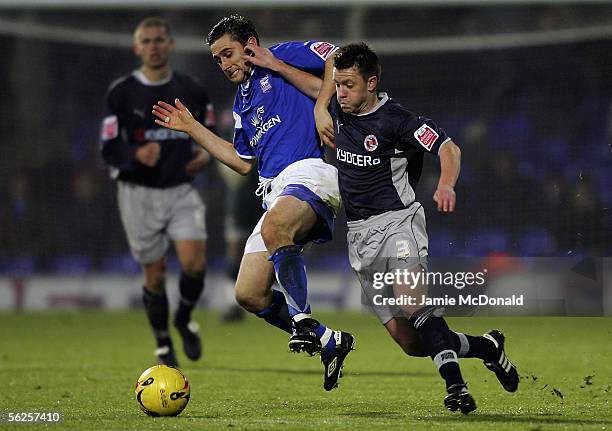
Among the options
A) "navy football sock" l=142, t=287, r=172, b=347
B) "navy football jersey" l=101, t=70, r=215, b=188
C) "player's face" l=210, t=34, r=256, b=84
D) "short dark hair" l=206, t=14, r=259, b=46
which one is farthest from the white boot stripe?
"navy football jersey" l=101, t=70, r=215, b=188

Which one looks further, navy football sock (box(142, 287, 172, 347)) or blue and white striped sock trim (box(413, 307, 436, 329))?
navy football sock (box(142, 287, 172, 347))

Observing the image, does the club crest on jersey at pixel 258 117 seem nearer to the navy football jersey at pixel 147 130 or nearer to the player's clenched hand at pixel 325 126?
the player's clenched hand at pixel 325 126

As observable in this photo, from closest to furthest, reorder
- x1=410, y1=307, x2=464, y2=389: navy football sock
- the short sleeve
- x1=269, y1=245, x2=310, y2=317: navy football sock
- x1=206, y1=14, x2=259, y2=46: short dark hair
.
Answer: x1=410, y1=307, x2=464, y2=389: navy football sock → x1=269, y1=245, x2=310, y2=317: navy football sock → x1=206, y1=14, x2=259, y2=46: short dark hair → the short sleeve

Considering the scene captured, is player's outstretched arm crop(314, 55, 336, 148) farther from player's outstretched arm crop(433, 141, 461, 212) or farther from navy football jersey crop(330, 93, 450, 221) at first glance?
player's outstretched arm crop(433, 141, 461, 212)

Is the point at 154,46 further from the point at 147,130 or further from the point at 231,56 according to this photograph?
the point at 231,56

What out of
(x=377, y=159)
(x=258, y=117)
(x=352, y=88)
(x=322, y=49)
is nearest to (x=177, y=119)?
(x=258, y=117)

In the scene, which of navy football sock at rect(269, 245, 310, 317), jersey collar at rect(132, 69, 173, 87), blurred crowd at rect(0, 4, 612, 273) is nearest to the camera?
navy football sock at rect(269, 245, 310, 317)

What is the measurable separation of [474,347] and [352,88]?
61.8 inches

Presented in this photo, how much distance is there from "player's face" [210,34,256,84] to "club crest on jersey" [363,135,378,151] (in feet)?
3.33

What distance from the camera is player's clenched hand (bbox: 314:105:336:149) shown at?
655cm

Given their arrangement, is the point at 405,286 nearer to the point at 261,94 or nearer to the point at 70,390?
the point at 261,94

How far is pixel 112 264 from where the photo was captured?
15594 mm

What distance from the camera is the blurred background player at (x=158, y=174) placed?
959cm

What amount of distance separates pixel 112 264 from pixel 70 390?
8.06 metres
